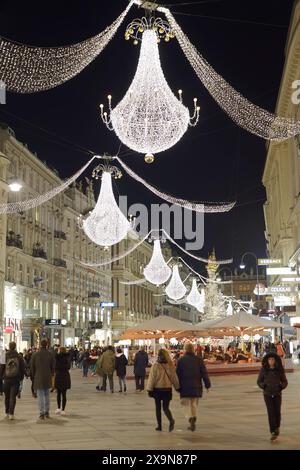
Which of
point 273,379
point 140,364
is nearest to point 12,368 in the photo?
point 273,379

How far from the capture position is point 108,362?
2667cm

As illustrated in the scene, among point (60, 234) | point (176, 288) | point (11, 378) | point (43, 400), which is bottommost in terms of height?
point (43, 400)

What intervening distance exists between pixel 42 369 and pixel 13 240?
136ft

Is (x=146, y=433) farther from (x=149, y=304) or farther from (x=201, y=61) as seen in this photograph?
(x=149, y=304)

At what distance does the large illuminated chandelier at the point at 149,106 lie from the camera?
1562cm

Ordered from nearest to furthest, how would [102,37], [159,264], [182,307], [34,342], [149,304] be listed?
1. [102,37]
2. [159,264]
3. [34,342]
4. [149,304]
5. [182,307]

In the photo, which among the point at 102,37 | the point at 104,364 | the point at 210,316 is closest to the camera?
the point at 102,37

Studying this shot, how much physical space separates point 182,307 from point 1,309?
364 feet

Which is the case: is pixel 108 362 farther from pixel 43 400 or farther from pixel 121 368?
pixel 43 400

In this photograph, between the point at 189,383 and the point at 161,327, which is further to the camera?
the point at 161,327

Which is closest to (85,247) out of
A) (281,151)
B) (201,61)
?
(281,151)

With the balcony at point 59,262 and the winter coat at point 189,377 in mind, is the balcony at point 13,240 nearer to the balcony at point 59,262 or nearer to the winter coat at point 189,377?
the balcony at point 59,262

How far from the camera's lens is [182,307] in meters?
161

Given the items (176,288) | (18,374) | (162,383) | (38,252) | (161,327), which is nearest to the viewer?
(162,383)
